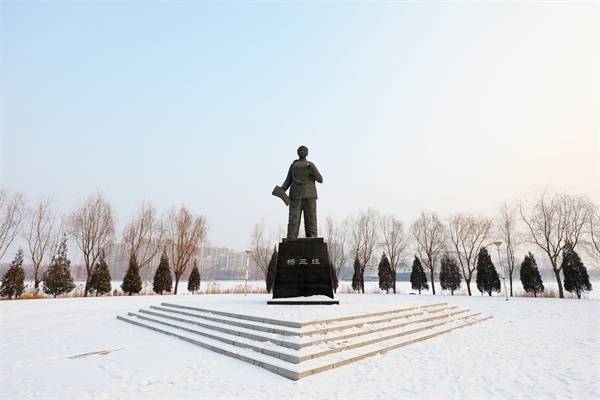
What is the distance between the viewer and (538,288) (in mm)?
22641

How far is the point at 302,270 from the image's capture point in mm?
11258

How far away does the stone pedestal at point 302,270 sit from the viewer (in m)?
11.0

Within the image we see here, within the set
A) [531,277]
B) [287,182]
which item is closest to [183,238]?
[287,182]

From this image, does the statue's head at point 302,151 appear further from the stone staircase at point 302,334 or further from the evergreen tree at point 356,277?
the evergreen tree at point 356,277

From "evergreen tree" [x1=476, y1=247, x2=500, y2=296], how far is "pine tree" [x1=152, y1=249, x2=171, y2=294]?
89.8ft

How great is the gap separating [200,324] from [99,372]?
3.71 m

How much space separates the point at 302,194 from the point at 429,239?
74.3 ft

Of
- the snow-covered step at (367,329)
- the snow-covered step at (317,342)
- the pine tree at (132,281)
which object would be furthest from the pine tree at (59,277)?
the snow-covered step at (367,329)

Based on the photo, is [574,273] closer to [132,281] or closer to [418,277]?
[418,277]

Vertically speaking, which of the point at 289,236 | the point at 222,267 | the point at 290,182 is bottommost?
the point at 222,267

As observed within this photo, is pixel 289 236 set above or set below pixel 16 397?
above

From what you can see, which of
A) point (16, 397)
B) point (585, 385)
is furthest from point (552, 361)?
point (16, 397)

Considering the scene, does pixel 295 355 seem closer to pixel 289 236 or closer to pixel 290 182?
pixel 289 236

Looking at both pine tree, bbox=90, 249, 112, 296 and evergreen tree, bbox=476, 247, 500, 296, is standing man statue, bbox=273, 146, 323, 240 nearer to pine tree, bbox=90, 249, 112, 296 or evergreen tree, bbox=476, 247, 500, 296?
pine tree, bbox=90, 249, 112, 296
